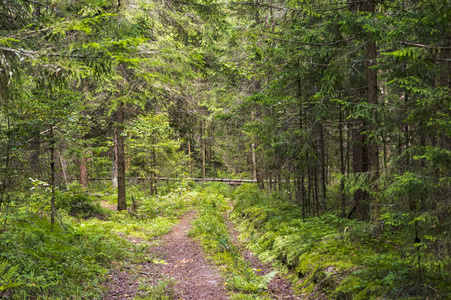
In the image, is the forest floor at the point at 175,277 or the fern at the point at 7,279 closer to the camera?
the fern at the point at 7,279

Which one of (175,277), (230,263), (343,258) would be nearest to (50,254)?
(175,277)

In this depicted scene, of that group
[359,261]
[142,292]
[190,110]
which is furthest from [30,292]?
[190,110]

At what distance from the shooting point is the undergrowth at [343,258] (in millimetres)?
4443

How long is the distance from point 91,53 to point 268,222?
29.1ft

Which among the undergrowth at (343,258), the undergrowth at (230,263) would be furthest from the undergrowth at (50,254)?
the undergrowth at (343,258)

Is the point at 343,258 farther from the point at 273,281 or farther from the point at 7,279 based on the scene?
the point at 7,279

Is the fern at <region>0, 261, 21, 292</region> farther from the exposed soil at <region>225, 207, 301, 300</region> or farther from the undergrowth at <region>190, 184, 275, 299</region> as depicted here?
the exposed soil at <region>225, 207, 301, 300</region>

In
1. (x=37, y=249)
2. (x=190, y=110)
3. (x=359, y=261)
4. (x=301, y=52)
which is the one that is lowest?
(x=359, y=261)

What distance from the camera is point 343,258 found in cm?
642

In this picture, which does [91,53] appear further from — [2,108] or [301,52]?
[301,52]

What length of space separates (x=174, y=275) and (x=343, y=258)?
4.07 metres

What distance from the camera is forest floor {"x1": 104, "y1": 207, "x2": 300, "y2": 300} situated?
5836 mm

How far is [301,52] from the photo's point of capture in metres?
8.48

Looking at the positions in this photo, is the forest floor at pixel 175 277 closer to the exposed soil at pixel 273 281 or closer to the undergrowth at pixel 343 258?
the exposed soil at pixel 273 281
